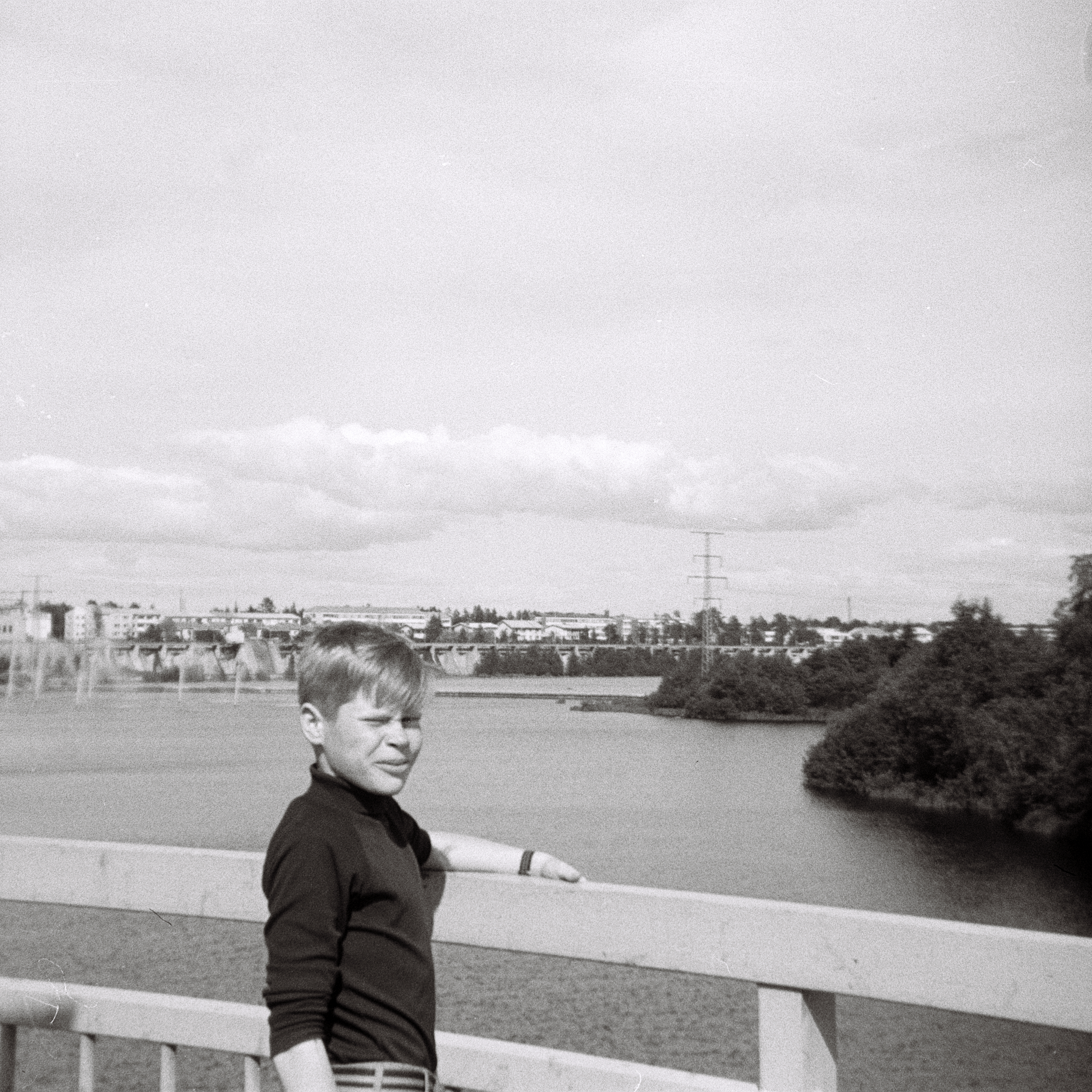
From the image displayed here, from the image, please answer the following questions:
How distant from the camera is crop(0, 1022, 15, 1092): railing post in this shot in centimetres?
A: 274

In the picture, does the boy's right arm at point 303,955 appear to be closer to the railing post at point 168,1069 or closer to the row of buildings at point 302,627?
the railing post at point 168,1069

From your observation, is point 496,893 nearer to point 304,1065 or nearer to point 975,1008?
point 304,1065

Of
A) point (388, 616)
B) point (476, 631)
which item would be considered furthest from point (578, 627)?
point (388, 616)

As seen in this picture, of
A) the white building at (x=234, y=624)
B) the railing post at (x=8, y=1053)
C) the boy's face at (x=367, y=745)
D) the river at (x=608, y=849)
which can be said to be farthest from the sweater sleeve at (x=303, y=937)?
the white building at (x=234, y=624)

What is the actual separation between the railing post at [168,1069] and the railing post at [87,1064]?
0.16 m

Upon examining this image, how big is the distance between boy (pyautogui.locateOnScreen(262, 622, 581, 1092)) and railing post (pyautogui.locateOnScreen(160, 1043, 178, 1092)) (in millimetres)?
541

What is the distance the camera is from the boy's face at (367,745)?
90.9 inches

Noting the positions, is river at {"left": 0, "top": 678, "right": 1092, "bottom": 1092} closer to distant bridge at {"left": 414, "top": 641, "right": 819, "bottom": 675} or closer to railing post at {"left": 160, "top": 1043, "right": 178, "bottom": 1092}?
railing post at {"left": 160, "top": 1043, "right": 178, "bottom": 1092}

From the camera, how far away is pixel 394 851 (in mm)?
2348

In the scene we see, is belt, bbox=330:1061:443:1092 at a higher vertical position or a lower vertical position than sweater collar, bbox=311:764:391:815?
lower

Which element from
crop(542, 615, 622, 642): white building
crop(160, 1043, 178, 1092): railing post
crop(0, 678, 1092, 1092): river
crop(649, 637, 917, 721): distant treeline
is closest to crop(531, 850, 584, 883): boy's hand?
crop(160, 1043, 178, 1092): railing post

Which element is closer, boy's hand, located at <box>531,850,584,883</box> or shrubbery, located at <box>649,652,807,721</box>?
boy's hand, located at <box>531,850,584,883</box>

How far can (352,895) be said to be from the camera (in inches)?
88.7

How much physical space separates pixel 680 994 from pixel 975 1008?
877 inches
